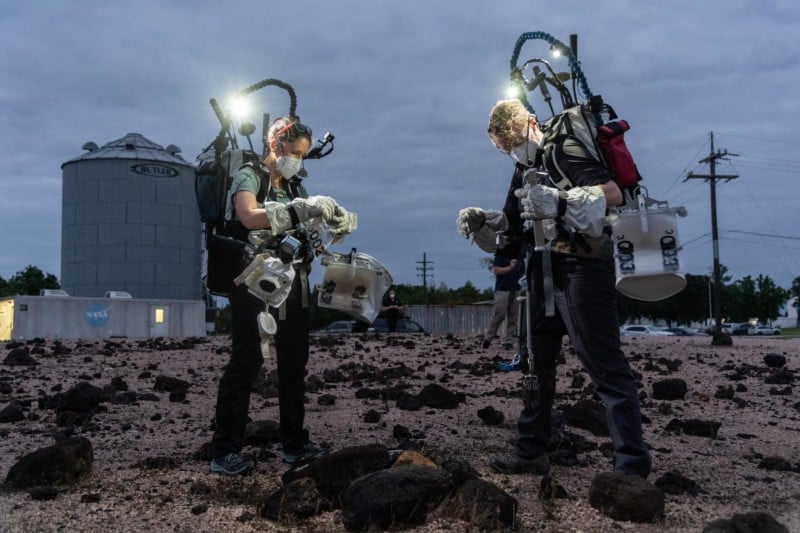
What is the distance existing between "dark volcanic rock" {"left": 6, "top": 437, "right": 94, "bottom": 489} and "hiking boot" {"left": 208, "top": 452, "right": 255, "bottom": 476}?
661 mm

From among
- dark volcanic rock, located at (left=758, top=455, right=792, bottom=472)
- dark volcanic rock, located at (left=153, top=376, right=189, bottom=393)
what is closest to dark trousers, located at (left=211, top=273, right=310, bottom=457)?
dark volcanic rock, located at (left=758, top=455, right=792, bottom=472)

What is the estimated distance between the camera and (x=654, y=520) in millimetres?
2912

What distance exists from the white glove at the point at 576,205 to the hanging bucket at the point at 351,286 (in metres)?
1.33

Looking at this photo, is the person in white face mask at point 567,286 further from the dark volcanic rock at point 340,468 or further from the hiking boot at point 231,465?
the hiking boot at point 231,465

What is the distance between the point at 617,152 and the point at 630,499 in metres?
1.62

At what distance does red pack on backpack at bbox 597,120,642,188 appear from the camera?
3.41m

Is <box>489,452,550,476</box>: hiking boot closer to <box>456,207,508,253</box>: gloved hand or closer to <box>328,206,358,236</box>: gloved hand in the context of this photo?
<box>456,207,508,253</box>: gloved hand

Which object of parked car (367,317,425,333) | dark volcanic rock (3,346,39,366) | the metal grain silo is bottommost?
dark volcanic rock (3,346,39,366)

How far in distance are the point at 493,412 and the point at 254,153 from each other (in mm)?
2645

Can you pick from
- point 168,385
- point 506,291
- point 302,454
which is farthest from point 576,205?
point 506,291

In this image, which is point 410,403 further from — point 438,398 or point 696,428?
point 696,428

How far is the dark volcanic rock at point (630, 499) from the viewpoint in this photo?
9.55 ft

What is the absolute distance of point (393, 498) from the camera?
2844 mm

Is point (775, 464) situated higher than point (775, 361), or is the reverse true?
point (775, 361)
